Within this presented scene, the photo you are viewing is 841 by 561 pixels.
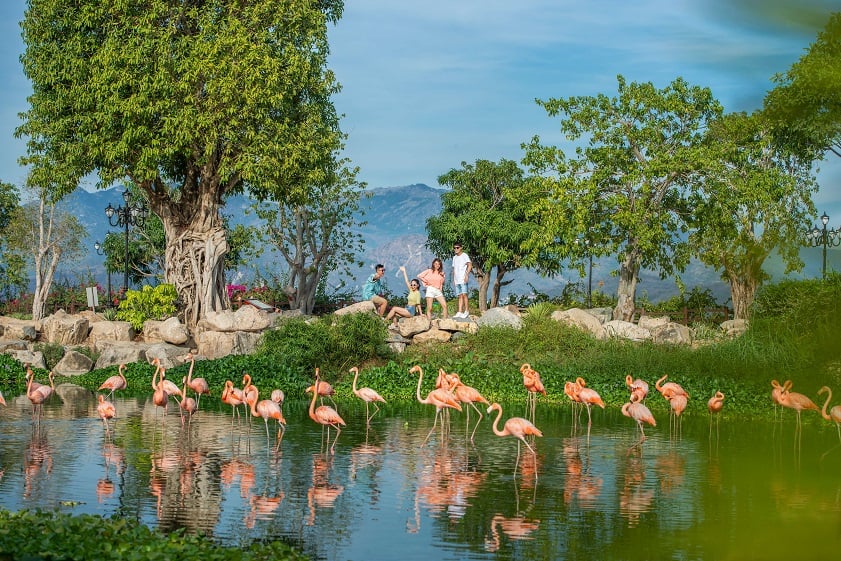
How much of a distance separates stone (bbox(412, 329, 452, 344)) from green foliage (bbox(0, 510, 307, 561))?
52.8ft

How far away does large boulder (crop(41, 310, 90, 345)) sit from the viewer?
26.0m

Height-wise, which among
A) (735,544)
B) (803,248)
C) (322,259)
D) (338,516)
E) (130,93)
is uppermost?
(130,93)

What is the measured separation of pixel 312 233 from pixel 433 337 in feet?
43.2

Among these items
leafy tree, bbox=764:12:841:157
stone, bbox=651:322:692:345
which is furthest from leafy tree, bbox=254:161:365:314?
leafy tree, bbox=764:12:841:157

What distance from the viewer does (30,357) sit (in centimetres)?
2364

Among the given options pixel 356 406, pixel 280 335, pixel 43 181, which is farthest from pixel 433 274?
pixel 43 181

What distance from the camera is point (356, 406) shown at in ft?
62.3

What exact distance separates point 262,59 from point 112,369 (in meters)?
9.11

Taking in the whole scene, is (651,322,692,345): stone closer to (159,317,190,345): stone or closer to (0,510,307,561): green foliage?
(159,317,190,345): stone

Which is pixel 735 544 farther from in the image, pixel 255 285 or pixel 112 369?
pixel 255 285

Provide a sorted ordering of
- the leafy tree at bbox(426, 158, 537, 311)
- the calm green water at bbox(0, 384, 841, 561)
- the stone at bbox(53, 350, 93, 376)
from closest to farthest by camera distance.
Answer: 1. the calm green water at bbox(0, 384, 841, 561)
2. the stone at bbox(53, 350, 93, 376)
3. the leafy tree at bbox(426, 158, 537, 311)

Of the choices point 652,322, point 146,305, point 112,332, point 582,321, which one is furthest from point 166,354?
point 652,322

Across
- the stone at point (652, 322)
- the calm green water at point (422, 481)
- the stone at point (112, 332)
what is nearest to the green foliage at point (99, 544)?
the calm green water at point (422, 481)

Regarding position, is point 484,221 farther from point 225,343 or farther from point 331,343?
point 331,343
